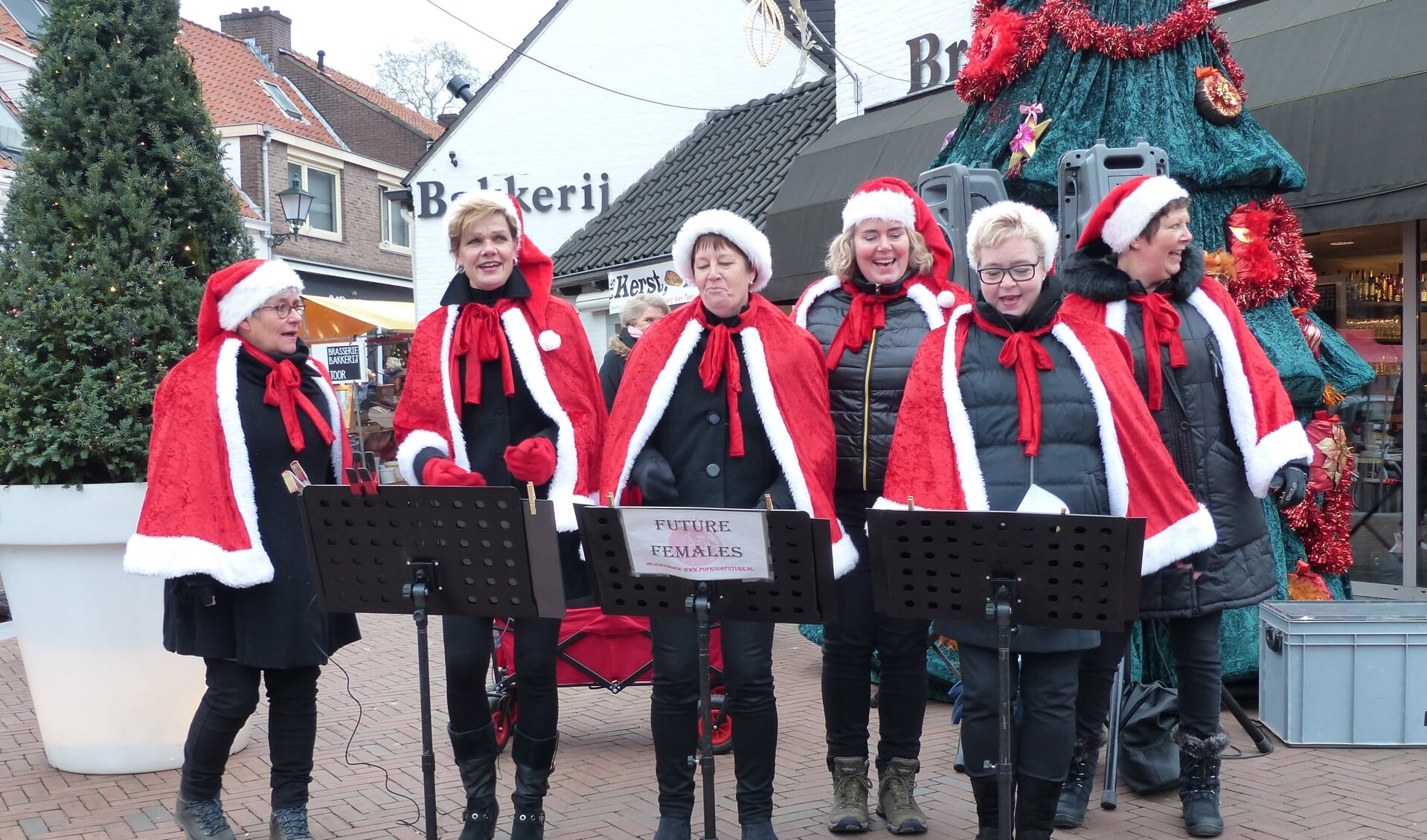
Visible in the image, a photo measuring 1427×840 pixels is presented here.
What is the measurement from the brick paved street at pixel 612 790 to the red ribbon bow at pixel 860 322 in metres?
1.58

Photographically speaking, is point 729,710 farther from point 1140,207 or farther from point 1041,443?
point 1140,207

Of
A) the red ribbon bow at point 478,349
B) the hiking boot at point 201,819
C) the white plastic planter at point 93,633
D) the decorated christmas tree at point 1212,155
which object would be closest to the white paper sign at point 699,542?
the red ribbon bow at point 478,349

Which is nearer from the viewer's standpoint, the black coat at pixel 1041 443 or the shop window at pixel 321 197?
the black coat at pixel 1041 443

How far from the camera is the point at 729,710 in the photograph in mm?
3729

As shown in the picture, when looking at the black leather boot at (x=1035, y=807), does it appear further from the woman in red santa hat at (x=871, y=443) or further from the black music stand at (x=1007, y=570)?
the woman in red santa hat at (x=871, y=443)

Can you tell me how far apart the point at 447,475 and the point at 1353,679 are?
142 inches

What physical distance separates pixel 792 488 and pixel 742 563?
1.83ft

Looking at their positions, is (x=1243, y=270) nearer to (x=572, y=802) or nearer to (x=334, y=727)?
(x=572, y=802)

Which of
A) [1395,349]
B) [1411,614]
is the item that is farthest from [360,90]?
[1411,614]

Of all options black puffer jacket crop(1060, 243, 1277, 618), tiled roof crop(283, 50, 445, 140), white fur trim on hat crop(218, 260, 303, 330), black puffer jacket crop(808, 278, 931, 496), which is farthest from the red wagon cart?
tiled roof crop(283, 50, 445, 140)

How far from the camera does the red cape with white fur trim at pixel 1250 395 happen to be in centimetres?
388

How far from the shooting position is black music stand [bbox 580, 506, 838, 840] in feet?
10.1

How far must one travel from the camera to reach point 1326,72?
6.57 m

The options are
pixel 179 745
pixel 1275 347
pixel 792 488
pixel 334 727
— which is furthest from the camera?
pixel 334 727
